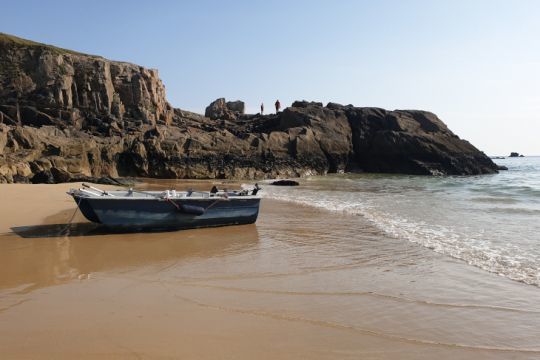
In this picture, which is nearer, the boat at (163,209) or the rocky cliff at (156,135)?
the boat at (163,209)

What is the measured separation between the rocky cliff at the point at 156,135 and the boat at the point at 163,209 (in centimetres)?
1122

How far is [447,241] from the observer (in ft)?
30.7

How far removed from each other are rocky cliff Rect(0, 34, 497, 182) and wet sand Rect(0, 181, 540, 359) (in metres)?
13.8

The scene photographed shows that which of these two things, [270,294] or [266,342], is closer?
[266,342]

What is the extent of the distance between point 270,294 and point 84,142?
899 inches

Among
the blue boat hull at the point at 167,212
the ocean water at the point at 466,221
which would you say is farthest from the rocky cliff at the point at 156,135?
the blue boat hull at the point at 167,212

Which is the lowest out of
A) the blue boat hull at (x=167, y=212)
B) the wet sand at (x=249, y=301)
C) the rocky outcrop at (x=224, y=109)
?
the wet sand at (x=249, y=301)

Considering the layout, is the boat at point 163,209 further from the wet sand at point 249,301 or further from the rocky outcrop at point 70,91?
the rocky outcrop at point 70,91

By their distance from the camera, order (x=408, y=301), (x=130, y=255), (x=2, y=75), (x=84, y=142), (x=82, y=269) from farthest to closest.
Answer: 1. (x=2, y=75)
2. (x=84, y=142)
3. (x=130, y=255)
4. (x=82, y=269)
5. (x=408, y=301)

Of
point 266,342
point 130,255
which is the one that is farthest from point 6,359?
point 130,255

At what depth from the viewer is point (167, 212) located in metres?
9.94

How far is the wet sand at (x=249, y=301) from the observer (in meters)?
3.93

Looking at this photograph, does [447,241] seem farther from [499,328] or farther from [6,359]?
[6,359]

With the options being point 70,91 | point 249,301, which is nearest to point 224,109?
point 70,91
